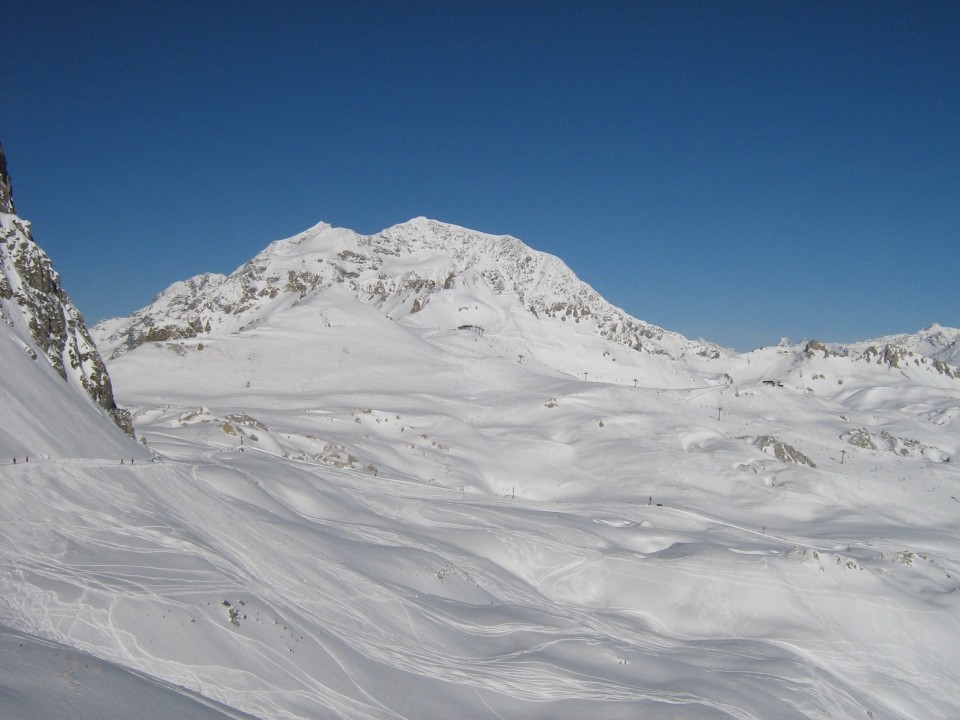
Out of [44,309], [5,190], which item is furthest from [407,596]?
[5,190]

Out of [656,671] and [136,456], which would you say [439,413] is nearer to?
[136,456]

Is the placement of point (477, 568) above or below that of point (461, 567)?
above

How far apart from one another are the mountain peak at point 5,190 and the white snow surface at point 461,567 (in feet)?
30.5

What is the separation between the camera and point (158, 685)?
8430 millimetres

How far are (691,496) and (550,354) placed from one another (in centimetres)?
7890

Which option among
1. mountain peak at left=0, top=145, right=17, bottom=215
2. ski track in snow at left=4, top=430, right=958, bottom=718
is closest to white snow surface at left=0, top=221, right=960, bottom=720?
ski track in snow at left=4, top=430, right=958, bottom=718

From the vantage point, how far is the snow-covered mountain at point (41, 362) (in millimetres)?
16922

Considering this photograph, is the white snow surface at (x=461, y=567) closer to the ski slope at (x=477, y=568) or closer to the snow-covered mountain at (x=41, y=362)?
the ski slope at (x=477, y=568)

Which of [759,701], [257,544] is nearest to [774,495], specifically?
[759,701]

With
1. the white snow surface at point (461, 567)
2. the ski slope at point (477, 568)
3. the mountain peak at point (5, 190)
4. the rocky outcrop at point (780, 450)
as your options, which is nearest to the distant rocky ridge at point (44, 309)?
the mountain peak at point (5, 190)

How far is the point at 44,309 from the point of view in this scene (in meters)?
22.6

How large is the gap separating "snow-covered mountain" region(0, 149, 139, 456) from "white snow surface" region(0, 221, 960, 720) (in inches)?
14.5

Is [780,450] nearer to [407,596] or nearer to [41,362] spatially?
[407,596]

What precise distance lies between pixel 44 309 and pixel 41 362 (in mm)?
3019
